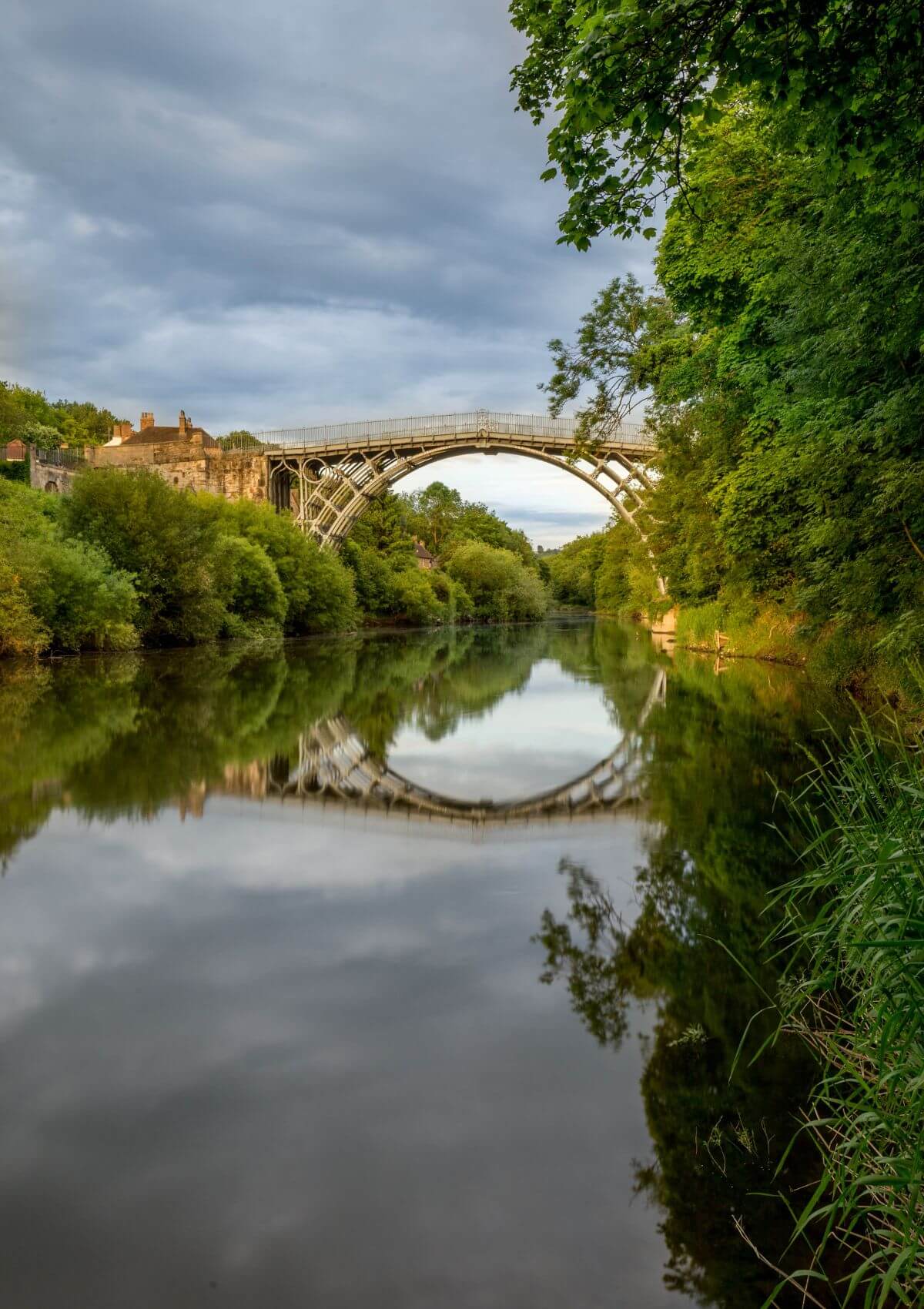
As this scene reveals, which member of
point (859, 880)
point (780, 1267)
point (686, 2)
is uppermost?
point (686, 2)

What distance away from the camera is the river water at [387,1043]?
9.02 feet

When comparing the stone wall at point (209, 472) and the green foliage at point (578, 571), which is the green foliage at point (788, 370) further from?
the green foliage at point (578, 571)

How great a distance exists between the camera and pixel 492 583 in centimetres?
7838

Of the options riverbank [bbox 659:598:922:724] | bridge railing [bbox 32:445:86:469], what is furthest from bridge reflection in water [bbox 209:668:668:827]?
bridge railing [bbox 32:445:86:469]

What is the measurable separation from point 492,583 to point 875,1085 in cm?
7594

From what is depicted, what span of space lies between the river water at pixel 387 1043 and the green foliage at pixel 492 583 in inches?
2639

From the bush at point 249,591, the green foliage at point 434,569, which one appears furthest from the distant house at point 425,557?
the bush at point 249,591

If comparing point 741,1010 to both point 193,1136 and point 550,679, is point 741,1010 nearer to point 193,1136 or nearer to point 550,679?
point 193,1136

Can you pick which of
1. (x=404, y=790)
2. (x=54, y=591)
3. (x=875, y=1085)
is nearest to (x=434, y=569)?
(x=54, y=591)

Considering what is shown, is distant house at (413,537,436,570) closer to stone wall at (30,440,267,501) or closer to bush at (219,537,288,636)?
stone wall at (30,440,267,501)

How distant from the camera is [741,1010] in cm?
428

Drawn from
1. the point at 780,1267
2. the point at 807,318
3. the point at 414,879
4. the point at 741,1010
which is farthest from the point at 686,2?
the point at 807,318

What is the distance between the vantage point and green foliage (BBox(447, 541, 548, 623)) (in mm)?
77750

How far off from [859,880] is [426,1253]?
2037 mm
